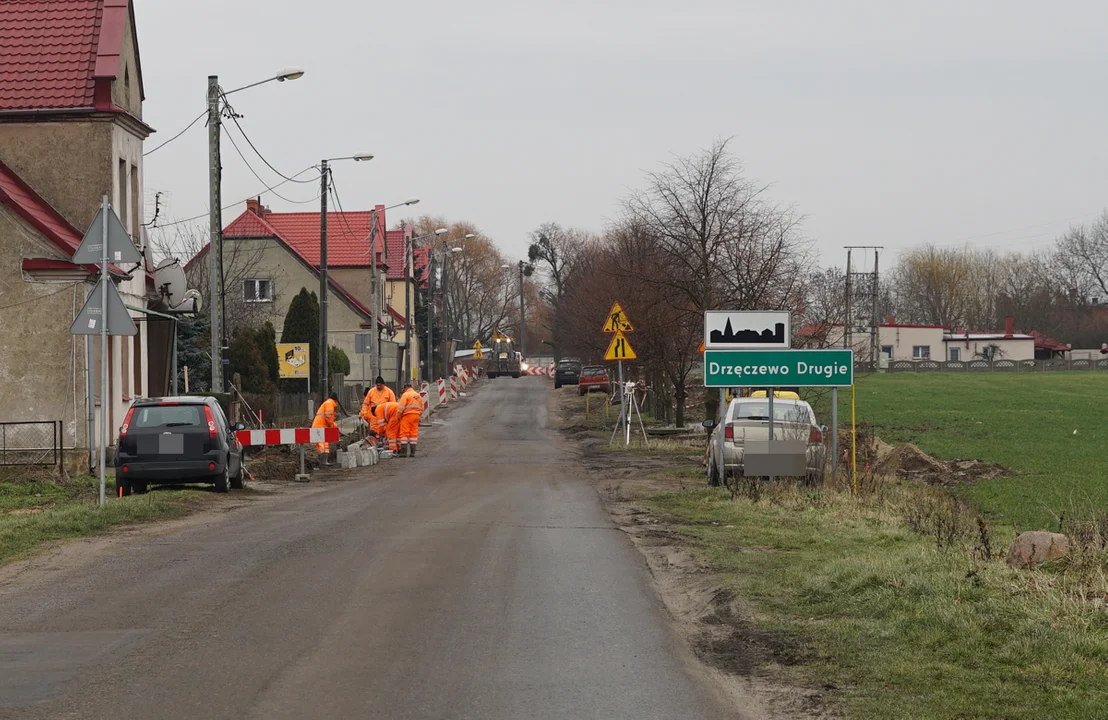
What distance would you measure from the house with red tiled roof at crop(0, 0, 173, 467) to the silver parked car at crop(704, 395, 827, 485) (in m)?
→ 10.3

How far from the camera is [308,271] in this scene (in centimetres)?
6284

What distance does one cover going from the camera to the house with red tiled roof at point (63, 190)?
2383 cm

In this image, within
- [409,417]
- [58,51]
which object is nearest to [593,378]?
[409,417]

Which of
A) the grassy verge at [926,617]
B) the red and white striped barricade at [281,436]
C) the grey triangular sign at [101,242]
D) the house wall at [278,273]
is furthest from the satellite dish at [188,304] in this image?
the house wall at [278,273]

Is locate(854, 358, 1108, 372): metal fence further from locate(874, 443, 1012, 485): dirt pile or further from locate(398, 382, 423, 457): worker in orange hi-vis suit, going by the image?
locate(874, 443, 1012, 485): dirt pile

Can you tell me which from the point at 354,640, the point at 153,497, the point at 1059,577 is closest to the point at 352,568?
the point at 354,640

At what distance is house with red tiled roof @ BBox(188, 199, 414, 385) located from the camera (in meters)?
62.0

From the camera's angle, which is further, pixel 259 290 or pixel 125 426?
pixel 259 290

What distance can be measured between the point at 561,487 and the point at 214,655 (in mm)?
13569

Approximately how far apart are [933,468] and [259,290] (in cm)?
4294

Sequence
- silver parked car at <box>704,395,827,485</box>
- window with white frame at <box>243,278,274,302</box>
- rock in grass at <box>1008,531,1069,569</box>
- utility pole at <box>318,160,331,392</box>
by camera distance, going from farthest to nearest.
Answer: window with white frame at <box>243,278,274,302</box> → utility pole at <box>318,160,331,392</box> → silver parked car at <box>704,395,827,485</box> → rock in grass at <box>1008,531,1069,569</box>

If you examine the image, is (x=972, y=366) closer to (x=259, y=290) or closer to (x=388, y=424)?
(x=259, y=290)

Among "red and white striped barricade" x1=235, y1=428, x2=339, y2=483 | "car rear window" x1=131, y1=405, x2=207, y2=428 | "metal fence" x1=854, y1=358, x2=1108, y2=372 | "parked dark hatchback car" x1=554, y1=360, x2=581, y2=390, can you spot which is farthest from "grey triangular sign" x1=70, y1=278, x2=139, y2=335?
"metal fence" x1=854, y1=358, x2=1108, y2=372

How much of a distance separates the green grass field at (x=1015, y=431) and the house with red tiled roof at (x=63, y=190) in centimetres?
1496
